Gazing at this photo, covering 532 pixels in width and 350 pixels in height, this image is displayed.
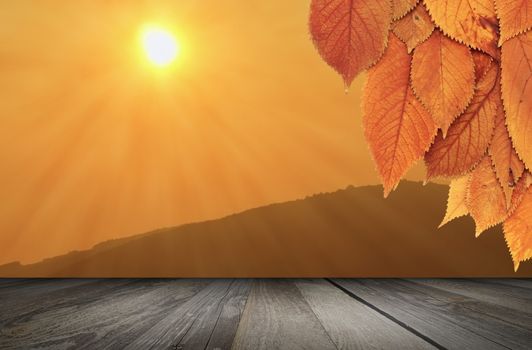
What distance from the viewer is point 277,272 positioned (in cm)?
288

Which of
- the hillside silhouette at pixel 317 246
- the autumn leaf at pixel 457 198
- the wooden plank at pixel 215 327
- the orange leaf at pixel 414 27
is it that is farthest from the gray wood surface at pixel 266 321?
the hillside silhouette at pixel 317 246

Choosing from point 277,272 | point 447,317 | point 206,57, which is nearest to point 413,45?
point 447,317

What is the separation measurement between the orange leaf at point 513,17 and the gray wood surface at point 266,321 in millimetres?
729

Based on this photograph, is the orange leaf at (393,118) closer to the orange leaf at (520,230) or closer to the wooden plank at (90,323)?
the orange leaf at (520,230)

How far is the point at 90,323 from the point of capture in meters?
1.04

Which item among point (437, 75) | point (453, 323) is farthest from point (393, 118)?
point (453, 323)

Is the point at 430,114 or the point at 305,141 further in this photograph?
the point at 305,141

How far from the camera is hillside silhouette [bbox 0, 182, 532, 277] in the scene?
9.40 feet

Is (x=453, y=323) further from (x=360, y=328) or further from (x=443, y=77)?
(x=443, y=77)

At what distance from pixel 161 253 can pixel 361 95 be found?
2.96 meters

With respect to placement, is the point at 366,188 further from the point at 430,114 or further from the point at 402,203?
the point at 430,114

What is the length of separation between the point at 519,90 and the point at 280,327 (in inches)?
35.5

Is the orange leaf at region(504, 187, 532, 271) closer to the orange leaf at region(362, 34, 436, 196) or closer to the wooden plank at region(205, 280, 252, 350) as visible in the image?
the orange leaf at region(362, 34, 436, 196)

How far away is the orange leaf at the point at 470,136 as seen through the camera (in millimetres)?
187
